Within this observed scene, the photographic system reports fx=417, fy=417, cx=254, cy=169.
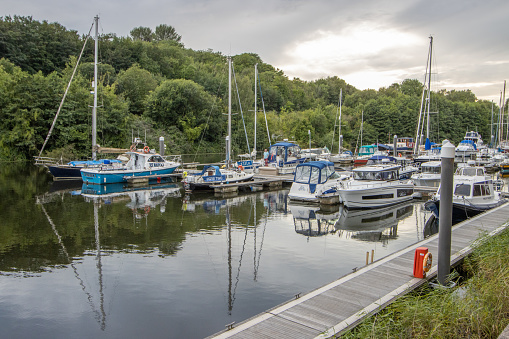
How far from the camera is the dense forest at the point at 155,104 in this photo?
4600 centimetres

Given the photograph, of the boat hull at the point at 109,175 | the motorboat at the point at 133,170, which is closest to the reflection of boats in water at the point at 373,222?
the motorboat at the point at 133,170

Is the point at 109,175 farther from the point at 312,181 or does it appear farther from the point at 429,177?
the point at 429,177

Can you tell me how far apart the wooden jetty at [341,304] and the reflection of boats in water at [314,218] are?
638cm

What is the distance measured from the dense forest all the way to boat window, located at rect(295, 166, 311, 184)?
48.1 ft

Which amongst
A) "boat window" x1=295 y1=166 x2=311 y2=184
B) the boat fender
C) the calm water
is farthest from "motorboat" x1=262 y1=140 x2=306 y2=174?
the boat fender

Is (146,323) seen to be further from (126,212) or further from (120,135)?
(120,135)

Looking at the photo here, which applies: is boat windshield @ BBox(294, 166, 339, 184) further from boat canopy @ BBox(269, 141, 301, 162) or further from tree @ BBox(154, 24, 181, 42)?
tree @ BBox(154, 24, 181, 42)

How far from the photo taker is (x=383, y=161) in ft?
105

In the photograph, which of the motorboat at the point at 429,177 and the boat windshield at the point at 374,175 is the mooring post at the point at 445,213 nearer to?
the boat windshield at the point at 374,175

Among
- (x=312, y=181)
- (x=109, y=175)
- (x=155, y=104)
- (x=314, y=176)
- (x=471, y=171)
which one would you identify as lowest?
(x=109, y=175)

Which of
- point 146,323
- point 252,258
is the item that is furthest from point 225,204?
point 146,323

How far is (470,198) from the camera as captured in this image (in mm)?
19234

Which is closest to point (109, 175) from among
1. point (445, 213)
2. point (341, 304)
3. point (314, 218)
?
point (314, 218)

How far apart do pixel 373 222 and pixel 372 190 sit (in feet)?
9.80
